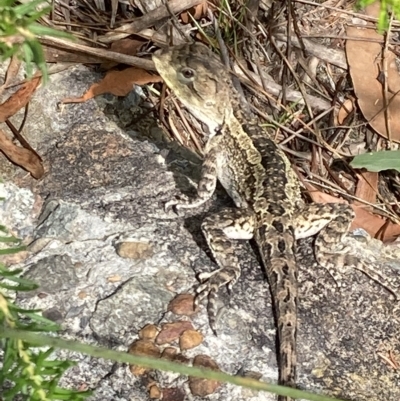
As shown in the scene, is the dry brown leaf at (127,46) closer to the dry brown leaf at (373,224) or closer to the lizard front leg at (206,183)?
the lizard front leg at (206,183)

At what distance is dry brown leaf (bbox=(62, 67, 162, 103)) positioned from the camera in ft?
12.6

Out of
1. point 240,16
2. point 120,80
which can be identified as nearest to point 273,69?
point 240,16

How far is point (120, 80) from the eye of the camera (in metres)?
4.02

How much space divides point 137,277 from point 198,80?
1.32 meters

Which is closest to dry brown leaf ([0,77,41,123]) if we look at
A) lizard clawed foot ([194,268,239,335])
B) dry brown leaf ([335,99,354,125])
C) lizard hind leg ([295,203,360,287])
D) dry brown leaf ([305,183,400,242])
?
lizard clawed foot ([194,268,239,335])

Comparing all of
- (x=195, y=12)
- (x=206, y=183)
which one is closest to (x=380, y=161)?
(x=206, y=183)

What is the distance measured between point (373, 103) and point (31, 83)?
1880mm

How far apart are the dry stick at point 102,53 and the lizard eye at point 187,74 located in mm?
340

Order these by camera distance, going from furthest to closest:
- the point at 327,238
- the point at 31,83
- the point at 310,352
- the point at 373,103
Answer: the point at 373,103 < the point at 31,83 < the point at 327,238 < the point at 310,352

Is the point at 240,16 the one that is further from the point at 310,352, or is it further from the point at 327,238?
the point at 310,352

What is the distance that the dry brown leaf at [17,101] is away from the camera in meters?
3.50

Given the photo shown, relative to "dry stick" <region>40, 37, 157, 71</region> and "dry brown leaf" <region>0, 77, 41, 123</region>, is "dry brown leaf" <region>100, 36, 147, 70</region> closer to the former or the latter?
"dry stick" <region>40, 37, 157, 71</region>

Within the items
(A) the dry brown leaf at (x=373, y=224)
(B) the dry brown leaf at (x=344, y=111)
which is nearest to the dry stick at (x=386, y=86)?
(B) the dry brown leaf at (x=344, y=111)

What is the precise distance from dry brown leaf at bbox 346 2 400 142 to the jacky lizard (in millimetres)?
732
